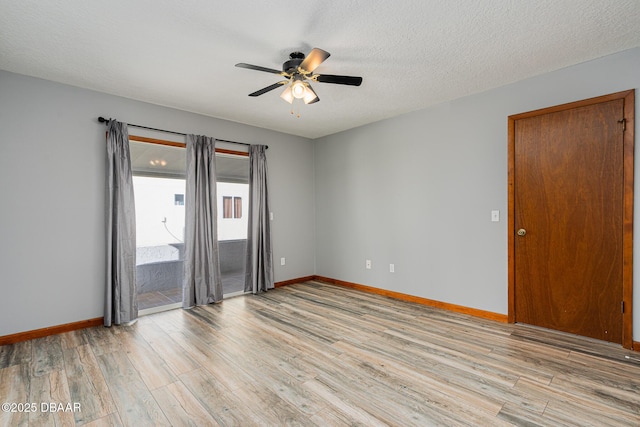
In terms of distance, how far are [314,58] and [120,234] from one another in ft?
9.39

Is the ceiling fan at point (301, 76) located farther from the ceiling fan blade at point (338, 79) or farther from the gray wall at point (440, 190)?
the gray wall at point (440, 190)

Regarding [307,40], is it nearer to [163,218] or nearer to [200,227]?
[200,227]

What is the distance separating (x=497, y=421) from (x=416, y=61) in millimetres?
2808

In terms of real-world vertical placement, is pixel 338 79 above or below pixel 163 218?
above

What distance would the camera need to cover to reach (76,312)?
3.28 meters

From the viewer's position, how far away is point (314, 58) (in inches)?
88.0

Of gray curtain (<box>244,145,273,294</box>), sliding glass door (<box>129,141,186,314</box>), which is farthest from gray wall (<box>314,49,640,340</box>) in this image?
sliding glass door (<box>129,141,186,314</box>)

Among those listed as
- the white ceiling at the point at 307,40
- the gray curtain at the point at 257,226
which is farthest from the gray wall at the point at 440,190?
the gray curtain at the point at 257,226

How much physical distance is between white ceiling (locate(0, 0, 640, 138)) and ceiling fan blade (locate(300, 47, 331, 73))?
23cm

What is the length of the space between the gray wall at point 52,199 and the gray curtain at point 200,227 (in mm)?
659

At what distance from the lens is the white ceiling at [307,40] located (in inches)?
81.1

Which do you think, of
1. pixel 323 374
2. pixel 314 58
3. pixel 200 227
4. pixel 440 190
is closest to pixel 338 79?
pixel 314 58

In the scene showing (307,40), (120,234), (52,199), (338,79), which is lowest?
(120,234)

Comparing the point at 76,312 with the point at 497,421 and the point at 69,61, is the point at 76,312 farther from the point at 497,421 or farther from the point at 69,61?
the point at 497,421
